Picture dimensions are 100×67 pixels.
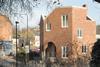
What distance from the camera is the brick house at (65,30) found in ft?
199

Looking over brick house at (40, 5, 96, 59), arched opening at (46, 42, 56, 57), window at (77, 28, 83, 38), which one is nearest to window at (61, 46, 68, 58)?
brick house at (40, 5, 96, 59)

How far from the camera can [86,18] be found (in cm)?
6359

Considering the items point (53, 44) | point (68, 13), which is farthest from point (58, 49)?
point (68, 13)

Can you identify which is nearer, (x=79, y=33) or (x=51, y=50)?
(x=79, y=33)

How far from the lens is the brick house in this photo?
60688 mm

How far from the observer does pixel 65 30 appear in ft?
202

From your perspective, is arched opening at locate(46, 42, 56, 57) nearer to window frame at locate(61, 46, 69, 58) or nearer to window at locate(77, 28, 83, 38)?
window frame at locate(61, 46, 69, 58)

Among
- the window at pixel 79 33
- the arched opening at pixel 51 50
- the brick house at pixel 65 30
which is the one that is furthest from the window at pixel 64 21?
the arched opening at pixel 51 50

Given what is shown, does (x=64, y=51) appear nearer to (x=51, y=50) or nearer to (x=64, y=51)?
(x=64, y=51)

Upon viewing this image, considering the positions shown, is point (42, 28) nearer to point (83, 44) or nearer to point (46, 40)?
point (46, 40)

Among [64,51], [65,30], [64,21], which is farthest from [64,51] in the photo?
[64,21]

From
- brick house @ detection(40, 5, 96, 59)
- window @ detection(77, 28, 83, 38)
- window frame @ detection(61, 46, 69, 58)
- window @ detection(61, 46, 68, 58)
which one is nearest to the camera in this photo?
window @ detection(61, 46, 68, 58)

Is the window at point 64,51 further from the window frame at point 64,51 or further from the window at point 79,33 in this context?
the window at point 79,33

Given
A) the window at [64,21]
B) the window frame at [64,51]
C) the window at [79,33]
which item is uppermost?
the window at [64,21]
